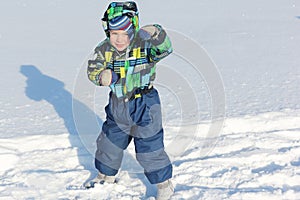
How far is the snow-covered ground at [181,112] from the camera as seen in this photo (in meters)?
2.78

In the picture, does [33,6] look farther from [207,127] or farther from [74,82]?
[207,127]

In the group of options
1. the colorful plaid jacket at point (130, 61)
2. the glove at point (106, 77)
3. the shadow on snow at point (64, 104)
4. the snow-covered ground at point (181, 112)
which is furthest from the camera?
the shadow on snow at point (64, 104)

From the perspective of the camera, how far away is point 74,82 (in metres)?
4.61

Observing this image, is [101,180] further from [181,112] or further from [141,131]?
[181,112]

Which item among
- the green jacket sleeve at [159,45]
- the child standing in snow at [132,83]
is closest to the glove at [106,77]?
the child standing in snow at [132,83]

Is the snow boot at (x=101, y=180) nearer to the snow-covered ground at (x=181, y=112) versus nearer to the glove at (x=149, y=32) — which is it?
the snow-covered ground at (x=181, y=112)

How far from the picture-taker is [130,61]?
2.45 m

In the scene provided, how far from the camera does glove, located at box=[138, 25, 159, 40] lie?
240 centimetres

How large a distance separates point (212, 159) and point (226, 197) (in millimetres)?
465

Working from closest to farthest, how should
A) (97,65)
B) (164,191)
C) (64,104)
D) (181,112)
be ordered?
(97,65)
(164,191)
(181,112)
(64,104)

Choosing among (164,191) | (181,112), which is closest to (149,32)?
(164,191)

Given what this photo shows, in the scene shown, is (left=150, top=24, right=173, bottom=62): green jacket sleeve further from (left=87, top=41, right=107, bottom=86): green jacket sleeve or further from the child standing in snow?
(left=87, top=41, right=107, bottom=86): green jacket sleeve

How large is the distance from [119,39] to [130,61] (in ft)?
0.46

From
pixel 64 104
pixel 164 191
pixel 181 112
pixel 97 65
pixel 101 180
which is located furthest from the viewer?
pixel 64 104
